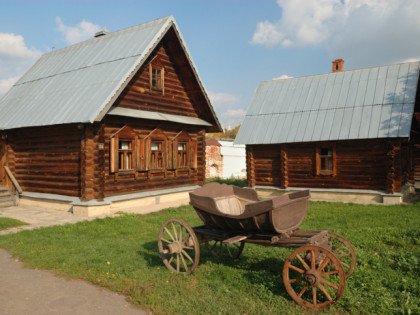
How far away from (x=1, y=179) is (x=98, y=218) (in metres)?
6.54

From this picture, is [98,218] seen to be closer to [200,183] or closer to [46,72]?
[200,183]

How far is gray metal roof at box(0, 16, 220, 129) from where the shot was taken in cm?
1202

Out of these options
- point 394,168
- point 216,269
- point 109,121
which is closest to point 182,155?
point 109,121

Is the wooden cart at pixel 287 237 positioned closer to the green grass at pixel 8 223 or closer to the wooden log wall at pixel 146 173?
the green grass at pixel 8 223

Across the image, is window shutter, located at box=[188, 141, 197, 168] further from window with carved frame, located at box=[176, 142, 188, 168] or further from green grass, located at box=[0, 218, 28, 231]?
green grass, located at box=[0, 218, 28, 231]

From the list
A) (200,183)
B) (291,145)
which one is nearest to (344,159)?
(291,145)

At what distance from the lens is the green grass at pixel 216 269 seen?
4.91 m

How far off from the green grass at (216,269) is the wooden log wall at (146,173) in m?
2.67

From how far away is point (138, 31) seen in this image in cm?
1498

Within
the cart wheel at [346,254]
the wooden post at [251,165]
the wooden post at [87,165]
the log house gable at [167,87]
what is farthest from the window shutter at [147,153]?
the cart wheel at [346,254]

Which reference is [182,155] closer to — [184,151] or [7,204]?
[184,151]

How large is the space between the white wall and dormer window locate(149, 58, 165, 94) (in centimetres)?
1895

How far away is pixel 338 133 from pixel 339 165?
150 centimetres

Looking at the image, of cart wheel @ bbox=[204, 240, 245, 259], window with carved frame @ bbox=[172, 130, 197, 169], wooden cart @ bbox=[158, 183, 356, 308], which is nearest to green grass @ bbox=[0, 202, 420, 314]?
cart wheel @ bbox=[204, 240, 245, 259]
